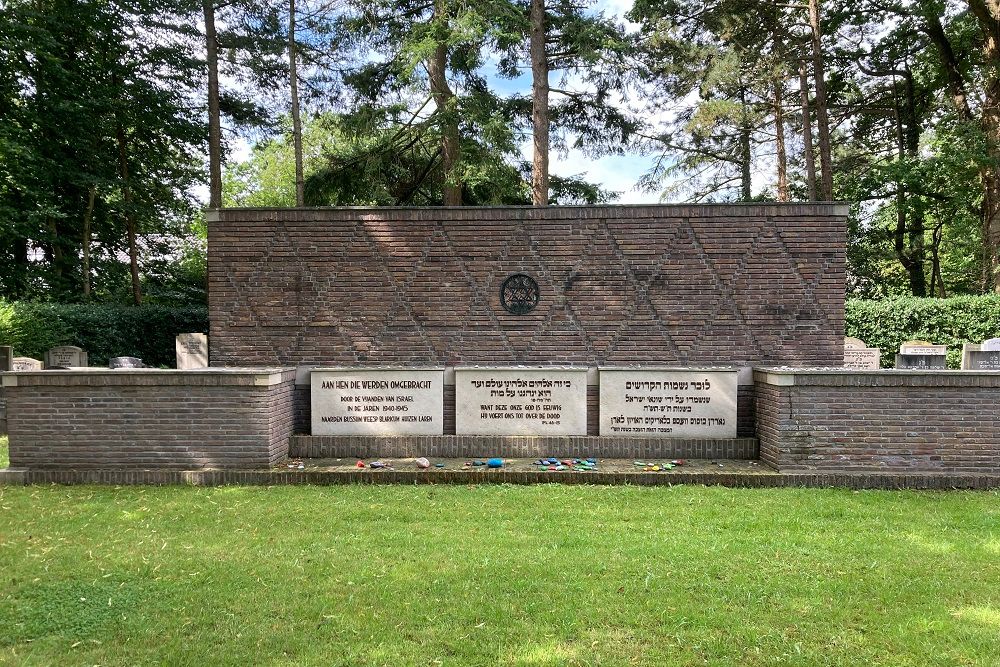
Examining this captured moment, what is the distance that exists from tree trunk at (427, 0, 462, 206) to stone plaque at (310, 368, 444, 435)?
778 centimetres

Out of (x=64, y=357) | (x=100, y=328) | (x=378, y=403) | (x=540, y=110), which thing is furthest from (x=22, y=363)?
(x=540, y=110)

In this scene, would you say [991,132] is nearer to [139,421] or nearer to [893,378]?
[893,378]

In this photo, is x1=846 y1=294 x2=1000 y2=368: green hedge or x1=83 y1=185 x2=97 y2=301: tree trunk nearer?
x1=846 y1=294 x2=1000 y2=368: green hedge

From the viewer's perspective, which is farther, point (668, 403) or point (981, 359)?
point (981, 359)

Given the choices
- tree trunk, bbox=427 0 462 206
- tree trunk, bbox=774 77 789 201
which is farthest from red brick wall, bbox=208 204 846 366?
tree trunk, bbox=774 77 789 201

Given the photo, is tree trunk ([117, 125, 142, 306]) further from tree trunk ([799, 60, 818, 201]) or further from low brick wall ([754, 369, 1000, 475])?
tree trunk ([799, 60, 818, 201])

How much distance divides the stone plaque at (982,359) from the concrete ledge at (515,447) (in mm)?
6468

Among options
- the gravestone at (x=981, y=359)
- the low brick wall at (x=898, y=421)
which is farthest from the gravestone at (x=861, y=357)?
the low brick wall at (x=898, y=421)

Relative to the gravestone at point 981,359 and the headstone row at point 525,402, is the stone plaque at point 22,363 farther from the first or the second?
the gravestone at point 981,359

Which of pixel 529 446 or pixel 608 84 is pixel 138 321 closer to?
pixel 529 446

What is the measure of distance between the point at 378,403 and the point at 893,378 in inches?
261

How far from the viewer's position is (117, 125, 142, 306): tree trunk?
68.2ft

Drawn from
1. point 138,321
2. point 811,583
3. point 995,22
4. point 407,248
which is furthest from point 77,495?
point 995,22

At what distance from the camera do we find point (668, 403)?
8.06m
